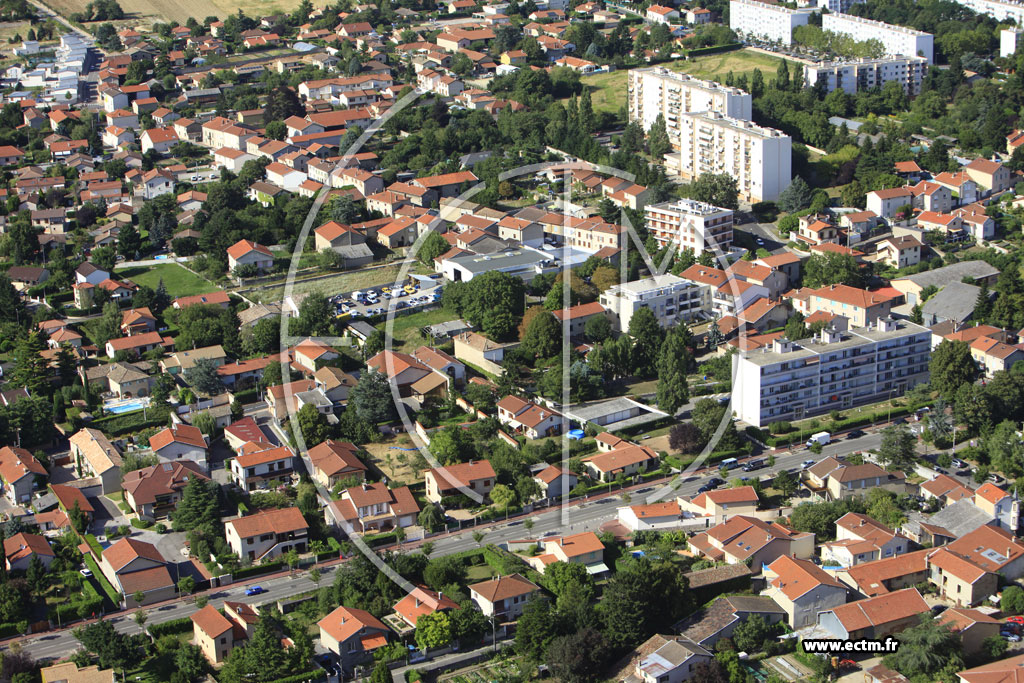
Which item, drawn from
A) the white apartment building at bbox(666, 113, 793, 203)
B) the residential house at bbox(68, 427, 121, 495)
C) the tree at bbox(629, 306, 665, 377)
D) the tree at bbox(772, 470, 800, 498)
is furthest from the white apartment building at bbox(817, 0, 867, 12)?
the residential house at bbox(68, 427, 121, 495)

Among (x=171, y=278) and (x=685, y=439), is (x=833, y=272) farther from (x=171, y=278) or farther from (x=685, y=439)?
(x=171, y=278)

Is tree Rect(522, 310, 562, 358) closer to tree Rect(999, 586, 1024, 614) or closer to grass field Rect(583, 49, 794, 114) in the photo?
tree Rect(999, 586, 1024, 614)

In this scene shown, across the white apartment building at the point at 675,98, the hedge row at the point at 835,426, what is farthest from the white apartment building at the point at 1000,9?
the hedge row at the point at 835,426

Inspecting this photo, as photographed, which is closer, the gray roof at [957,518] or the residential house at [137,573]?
the residential house at [137,573]

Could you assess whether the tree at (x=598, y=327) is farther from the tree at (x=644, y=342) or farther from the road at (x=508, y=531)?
the road at (x=508, y=531)

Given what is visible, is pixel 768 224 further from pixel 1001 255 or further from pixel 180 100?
pixel 180 100
